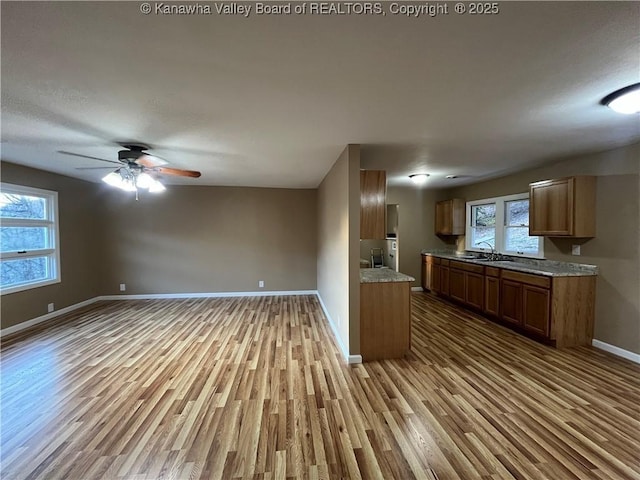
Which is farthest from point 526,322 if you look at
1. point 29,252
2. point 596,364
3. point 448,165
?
point 29,252

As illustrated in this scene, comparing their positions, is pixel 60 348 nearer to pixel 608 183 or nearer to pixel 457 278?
pixel 457 278

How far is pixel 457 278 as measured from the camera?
17.3 ft

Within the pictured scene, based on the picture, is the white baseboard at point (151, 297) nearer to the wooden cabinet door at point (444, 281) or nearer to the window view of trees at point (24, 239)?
the window view of trees at point (24, 239)

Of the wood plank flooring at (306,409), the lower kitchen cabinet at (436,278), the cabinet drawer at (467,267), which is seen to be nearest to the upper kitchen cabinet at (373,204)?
the wood plank flooring at (306,409)

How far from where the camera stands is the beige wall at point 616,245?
317 centimetres

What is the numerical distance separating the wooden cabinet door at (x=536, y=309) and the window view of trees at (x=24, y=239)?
7.33 m

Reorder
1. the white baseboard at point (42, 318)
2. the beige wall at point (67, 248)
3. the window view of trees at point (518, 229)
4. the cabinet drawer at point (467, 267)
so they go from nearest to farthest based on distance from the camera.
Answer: the white baseboard at point (42, 318) → the beige wall at point (67, 248) → the window view of trees at point (518, 229) → the cabinet drawer at point (467, 267)

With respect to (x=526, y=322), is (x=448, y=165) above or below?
above

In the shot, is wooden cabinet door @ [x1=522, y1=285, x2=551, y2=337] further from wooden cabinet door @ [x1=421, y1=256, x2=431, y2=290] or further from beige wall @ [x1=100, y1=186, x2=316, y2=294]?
beige wall @ [x1=100, y1=186, x2=316, y2=294]

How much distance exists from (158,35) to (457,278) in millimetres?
5499

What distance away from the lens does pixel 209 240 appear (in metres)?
6.08

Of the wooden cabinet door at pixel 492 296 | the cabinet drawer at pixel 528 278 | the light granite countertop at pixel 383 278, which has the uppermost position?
the light granite countertop at pixel 383 278

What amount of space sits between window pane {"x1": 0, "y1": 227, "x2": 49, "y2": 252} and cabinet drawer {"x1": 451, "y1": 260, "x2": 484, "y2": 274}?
7.25 metres

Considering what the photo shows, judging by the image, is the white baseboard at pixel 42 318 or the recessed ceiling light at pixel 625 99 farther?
the white baseboard at pixel 42 318
